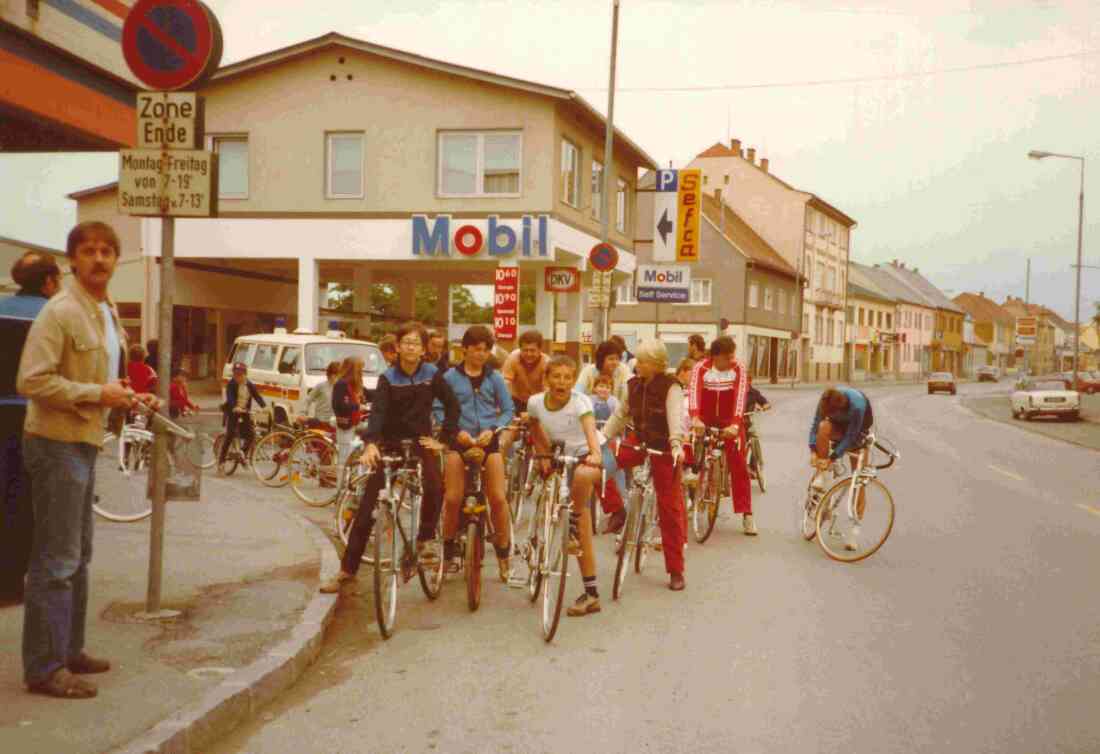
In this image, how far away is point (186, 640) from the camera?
553cm

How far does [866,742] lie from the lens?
4.53 m

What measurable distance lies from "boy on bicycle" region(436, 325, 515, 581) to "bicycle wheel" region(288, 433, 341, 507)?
15.8 feet

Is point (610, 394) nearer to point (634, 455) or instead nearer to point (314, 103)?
point (634, 455)

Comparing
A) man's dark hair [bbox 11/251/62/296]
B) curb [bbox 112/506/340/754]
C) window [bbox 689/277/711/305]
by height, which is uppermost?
window [bbox 689/277/711/305]

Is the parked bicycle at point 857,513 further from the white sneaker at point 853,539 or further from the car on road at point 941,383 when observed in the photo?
the car on road at point 941,383

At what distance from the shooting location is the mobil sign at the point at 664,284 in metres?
22.8

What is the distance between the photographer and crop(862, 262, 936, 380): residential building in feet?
310

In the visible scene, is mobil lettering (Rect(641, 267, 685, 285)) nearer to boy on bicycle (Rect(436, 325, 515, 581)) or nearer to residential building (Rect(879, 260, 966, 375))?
boy on bicycle (Rect(436, 325, 515, 581))

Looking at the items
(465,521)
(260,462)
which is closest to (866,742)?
(465,521)

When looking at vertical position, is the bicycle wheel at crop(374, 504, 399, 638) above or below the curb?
above

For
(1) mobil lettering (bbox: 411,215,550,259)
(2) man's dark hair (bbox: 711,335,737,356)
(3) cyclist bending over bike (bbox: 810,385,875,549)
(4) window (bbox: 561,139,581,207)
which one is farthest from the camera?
(4) window (bbox: 561,139,581,207)

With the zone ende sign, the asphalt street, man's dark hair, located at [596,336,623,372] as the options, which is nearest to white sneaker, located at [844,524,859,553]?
the asphalt street

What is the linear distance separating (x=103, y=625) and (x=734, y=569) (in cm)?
477

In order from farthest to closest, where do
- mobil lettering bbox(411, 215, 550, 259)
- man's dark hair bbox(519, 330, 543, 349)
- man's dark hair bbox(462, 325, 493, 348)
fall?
mobil lettering bbox(411, 215, 550, 259)
man's dark hair bbox(519, 330, 543, 349)
man's dark hair bbox(462, 325, 493, 348)
